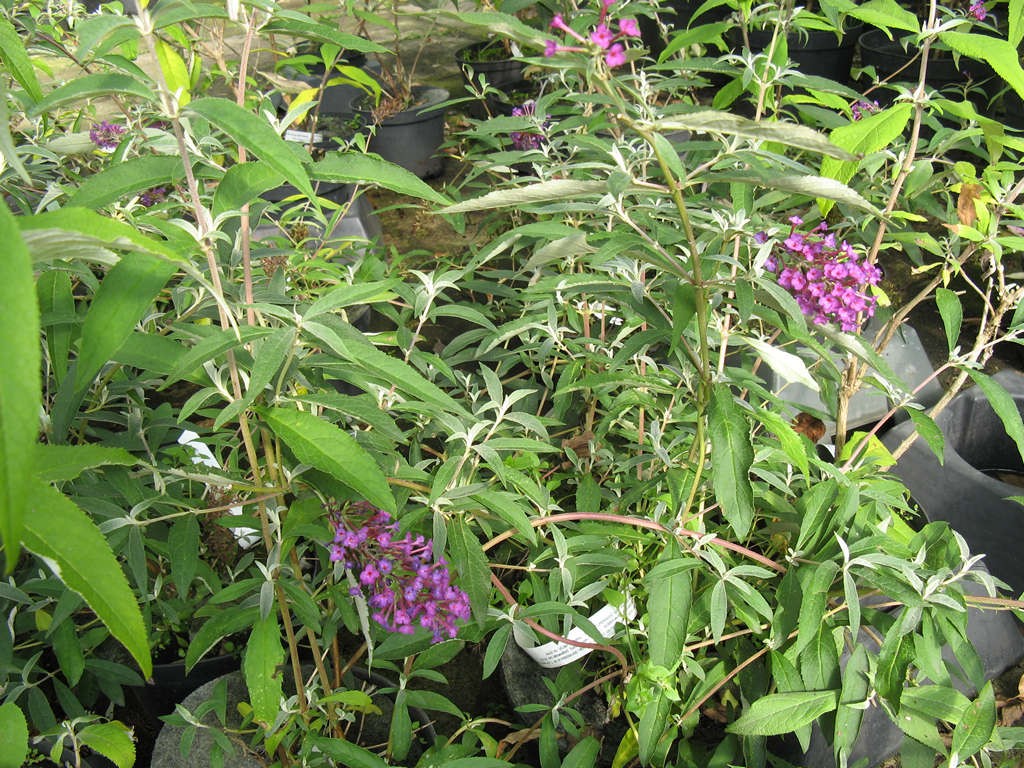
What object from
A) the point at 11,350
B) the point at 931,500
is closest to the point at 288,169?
the point at 11,350

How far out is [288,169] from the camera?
2.43 feet

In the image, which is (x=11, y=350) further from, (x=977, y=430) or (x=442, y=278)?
(x=977, y=430)

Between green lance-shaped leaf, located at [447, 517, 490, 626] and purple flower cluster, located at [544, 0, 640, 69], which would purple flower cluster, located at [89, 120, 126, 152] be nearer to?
green lance-shaped leaf, located at [447, 517, 490, 626]

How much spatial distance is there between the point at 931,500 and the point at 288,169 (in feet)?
5.41

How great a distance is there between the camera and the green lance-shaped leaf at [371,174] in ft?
2.96

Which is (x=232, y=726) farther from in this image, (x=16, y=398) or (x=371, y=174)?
(x=16, y=398)

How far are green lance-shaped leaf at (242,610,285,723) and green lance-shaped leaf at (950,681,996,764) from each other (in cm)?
93

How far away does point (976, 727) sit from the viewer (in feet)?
3.55

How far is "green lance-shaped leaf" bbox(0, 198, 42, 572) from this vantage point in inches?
15.6

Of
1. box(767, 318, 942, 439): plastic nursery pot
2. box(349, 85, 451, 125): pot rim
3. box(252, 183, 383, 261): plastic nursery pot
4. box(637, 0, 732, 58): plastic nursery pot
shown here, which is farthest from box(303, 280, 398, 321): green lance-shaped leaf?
box(637, 0, 732, 58): plastic nursery pot

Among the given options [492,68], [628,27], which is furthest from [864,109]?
[492,68]

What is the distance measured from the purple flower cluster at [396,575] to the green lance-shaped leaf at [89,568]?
1.45 feet

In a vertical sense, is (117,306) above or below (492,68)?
above

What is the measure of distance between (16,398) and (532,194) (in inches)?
23.5
